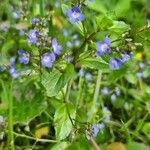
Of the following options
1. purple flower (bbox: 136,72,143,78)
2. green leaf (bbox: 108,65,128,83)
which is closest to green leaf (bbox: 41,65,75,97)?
green leaf (bbox: 108,65,128,83)

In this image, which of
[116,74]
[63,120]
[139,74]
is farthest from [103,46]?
[139,74]

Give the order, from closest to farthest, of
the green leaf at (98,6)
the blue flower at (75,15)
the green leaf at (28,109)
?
the blue flower at (75,15) → the green leaf at (28,109) → the green leaf at (98,6)

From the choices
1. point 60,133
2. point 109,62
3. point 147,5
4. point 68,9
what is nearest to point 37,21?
point 68,9

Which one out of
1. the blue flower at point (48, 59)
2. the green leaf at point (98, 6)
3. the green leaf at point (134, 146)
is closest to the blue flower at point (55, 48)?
the blue flower at point (48, 59)

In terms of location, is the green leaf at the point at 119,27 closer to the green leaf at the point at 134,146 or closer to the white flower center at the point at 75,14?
the white flower center at the point at 75,14

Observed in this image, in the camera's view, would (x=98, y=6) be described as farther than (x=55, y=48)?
Yes

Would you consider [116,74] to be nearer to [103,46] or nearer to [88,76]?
[88,76]
